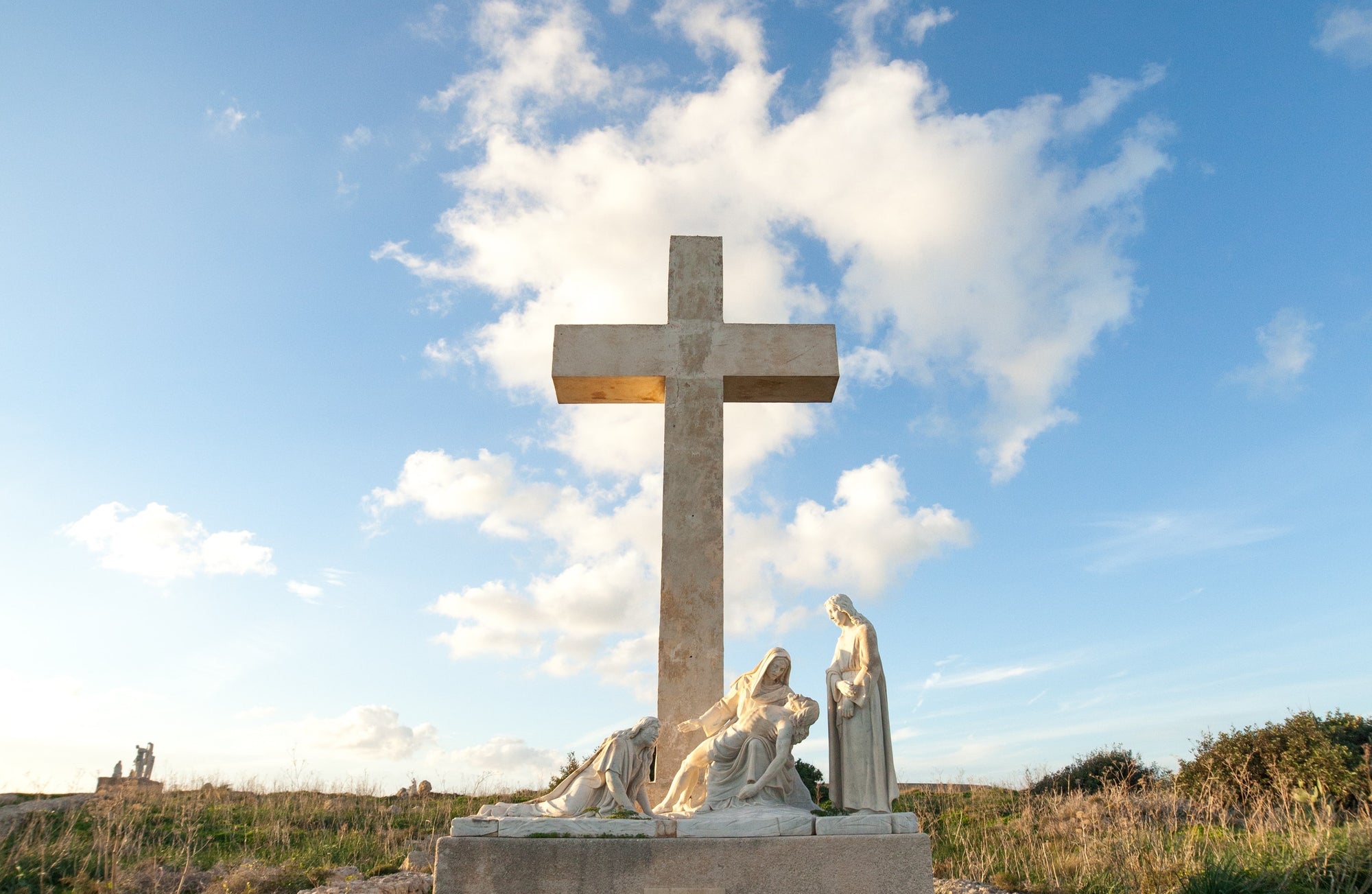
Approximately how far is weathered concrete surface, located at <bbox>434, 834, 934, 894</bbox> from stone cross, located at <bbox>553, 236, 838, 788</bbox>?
200cm

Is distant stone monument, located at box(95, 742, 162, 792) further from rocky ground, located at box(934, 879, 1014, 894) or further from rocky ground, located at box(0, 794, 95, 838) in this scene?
rocky ground, located at box(934, 879, 1014, 894)

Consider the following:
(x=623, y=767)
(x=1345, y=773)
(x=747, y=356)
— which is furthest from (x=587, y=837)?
(x=1345, y=773)

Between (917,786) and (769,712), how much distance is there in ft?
37.0

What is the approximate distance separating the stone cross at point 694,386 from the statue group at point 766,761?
1156 mm

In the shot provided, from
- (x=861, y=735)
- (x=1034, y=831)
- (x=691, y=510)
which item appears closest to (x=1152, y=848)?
(x=1034, y=831)

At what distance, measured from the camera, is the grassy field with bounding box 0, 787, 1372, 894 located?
25.1 ft

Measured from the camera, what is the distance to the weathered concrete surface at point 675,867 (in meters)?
5.73

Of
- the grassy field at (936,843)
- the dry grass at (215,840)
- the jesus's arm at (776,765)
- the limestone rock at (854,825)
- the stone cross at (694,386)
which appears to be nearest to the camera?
the limestone rock at (854,825)

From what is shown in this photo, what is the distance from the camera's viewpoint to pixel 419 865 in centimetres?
972

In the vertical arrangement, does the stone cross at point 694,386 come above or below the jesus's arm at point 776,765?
above

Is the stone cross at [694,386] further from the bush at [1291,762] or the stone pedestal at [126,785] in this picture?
the stone pedestal at [126,785]

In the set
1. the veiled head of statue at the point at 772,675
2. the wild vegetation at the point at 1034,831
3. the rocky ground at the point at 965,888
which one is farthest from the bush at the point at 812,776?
the veiled head of statue at the point at 772,675

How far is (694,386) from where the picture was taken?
28.5ft

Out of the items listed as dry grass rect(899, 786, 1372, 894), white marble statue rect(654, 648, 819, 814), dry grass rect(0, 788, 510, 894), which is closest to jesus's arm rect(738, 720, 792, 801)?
white marble statue rect(654, 648, 819, 814)
